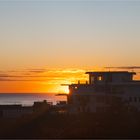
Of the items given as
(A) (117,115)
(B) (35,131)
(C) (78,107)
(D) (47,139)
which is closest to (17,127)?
(B) (35,131)

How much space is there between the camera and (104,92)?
5719 centimetres

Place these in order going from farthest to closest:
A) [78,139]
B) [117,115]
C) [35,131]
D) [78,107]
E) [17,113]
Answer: [78,107]
[17,113]
[117,115]
[35,131]
[78,139]

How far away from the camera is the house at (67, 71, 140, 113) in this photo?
2219 inches

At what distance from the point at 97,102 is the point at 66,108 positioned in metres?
3.67

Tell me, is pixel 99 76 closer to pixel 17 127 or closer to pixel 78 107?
pixel 78 107

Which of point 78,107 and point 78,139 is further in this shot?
point 78,107

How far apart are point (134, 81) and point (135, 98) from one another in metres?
2.01

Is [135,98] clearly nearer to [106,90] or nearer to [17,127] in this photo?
[106,90]

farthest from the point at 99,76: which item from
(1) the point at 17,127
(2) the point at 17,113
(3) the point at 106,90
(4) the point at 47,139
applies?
(4) the point at 47,139

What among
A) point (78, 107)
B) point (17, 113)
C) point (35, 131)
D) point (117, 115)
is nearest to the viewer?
point (35, 131)

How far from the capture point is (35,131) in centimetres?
3153

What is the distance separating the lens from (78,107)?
5603 centimetres

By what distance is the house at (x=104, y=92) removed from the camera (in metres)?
56.4

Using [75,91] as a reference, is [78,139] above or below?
below
